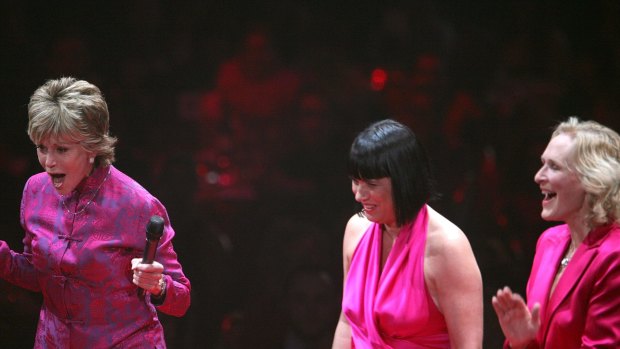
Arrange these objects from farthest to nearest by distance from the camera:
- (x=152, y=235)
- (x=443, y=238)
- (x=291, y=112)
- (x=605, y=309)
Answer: (x=291, y=112) → (x=443, y=238) → (x=605, y=309) → (x=152, y=235)

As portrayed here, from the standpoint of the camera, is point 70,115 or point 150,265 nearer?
point 150,265

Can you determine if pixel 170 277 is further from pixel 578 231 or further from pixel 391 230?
pixel 578 231

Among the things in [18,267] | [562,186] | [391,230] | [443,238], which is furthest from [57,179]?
[562,186]

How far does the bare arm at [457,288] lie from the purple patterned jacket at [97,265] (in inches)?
28.7

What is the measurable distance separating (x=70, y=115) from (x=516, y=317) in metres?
1.35

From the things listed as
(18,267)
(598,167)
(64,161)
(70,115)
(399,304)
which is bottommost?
(18,267)

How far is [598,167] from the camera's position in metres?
2.44

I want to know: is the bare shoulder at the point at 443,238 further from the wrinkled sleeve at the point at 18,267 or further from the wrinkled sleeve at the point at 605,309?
the wrinkled sleeve at the point at 18,267

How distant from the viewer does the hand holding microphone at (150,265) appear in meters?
2.12

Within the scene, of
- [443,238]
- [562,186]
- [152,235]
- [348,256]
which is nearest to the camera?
[152,235]

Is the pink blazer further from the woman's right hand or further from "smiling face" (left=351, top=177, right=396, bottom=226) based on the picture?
"smiling face" (left=351, top=177, right=396, bottom=226)

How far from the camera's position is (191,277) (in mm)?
4086

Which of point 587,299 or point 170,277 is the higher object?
point 587,299


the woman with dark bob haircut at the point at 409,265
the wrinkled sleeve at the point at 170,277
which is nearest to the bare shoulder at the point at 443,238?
the woman with dark bob haircut at the point at 409,265
